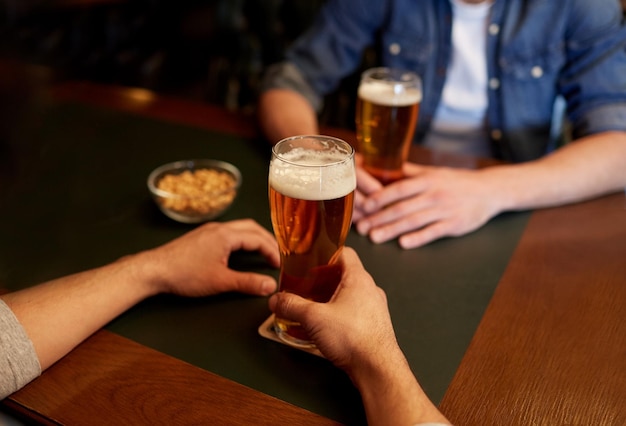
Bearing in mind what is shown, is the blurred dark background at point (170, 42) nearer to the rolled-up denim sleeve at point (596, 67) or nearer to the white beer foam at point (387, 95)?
the rolled-up denim sleeve at point (596, 67)

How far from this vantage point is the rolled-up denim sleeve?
1467 mm

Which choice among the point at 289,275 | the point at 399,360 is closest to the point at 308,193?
the point at 289,275

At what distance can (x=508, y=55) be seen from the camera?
5.57 ft

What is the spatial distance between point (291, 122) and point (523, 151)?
748 mm

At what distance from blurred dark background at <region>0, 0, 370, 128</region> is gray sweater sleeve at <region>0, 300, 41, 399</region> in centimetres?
153

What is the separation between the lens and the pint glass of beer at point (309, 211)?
0.79 metres

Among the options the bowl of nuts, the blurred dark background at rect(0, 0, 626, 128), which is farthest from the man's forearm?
the blurred dark background at rect(0, 0, 626, 128)

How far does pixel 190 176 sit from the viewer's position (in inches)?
48.5

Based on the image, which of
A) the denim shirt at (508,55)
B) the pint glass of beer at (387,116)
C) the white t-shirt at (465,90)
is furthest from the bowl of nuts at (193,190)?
the white t-shirt at (465,90)

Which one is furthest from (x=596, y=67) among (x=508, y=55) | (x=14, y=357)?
(x=14, y=357)

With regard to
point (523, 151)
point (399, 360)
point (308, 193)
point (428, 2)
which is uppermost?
point (428, 2)

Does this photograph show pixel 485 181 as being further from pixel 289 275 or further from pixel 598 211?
pixel 289 275

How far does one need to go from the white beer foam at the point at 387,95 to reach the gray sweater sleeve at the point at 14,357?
0.74 meters

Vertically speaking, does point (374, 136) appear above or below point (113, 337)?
above
